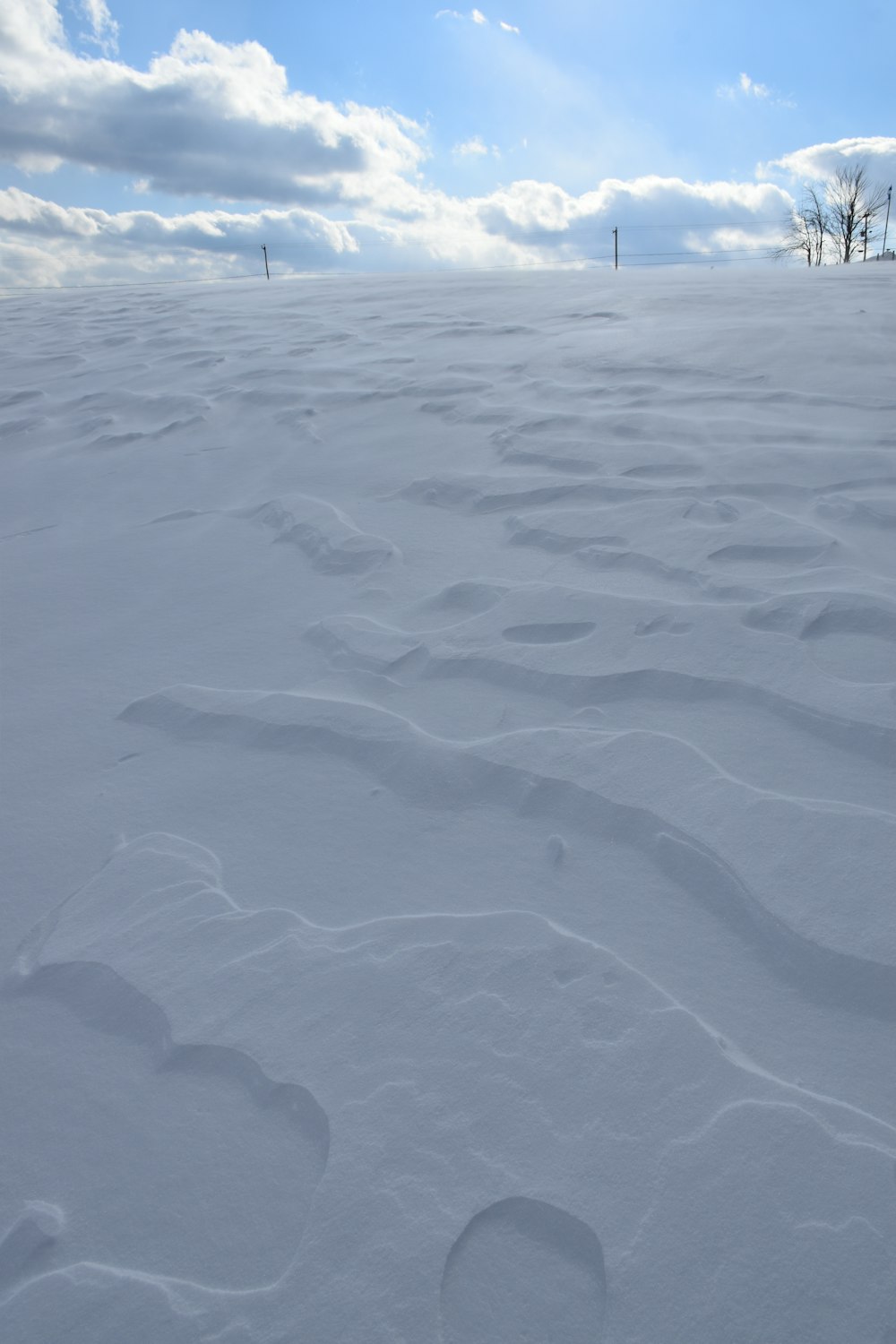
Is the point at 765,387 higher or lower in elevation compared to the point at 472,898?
higher

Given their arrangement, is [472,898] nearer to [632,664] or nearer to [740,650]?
[632,664]

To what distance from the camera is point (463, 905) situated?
1648 millimetres

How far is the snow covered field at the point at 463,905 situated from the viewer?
1.15 m

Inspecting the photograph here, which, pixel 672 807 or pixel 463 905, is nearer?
pixel 463 905

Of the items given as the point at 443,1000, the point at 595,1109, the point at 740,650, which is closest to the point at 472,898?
the point at 443,1000

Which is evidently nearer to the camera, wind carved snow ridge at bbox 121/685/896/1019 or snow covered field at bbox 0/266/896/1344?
snow covered field at bbox 0/266/896/1344

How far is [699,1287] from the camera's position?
1099mm

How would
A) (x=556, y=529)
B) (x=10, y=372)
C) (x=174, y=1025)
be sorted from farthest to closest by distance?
1. (x=10, y=372)
2. (x=556, y=529)
3. (x=174, y=1025)

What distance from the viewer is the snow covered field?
115cm

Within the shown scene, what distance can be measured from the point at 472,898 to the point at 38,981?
78cm

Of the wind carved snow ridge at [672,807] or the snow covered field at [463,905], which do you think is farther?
the wind carved snow ridge at [672,807]

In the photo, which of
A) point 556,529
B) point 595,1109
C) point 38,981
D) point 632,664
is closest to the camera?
point 595,1109

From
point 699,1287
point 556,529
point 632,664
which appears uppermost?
point 556,529

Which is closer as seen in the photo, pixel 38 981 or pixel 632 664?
pixel 38 981
